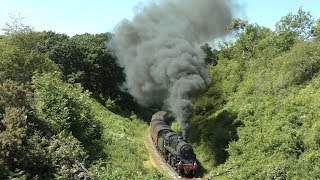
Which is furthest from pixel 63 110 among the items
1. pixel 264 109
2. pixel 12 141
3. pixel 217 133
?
pixel 264 109

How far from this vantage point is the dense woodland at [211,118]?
575 inches

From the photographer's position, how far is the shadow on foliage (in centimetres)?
2453

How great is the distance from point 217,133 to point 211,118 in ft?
13.2

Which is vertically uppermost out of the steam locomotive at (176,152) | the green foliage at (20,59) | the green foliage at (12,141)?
the green foliage at (20,59)

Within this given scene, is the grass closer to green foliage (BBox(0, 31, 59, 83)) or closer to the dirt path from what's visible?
the dirt path

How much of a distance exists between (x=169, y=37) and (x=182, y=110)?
7.51m

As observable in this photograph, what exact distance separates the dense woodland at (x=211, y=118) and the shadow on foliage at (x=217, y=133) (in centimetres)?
8

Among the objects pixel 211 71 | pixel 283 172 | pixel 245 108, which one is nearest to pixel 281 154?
pixel 283 172

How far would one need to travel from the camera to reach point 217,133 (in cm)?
2559

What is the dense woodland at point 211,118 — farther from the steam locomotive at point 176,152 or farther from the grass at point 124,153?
the steam locomotive at point 176,152

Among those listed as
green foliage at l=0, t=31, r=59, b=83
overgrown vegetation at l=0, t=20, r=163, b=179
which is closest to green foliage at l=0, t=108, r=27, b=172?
overgrown vegetation at l=0, t=20, r=163, b=179

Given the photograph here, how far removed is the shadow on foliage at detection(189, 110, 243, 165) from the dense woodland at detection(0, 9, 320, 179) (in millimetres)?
84

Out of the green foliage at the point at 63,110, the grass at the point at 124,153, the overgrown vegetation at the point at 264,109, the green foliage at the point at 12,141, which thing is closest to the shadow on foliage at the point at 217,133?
the overgrown vegetation at the point at 264,109

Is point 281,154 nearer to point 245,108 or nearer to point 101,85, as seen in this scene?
point 245,108
